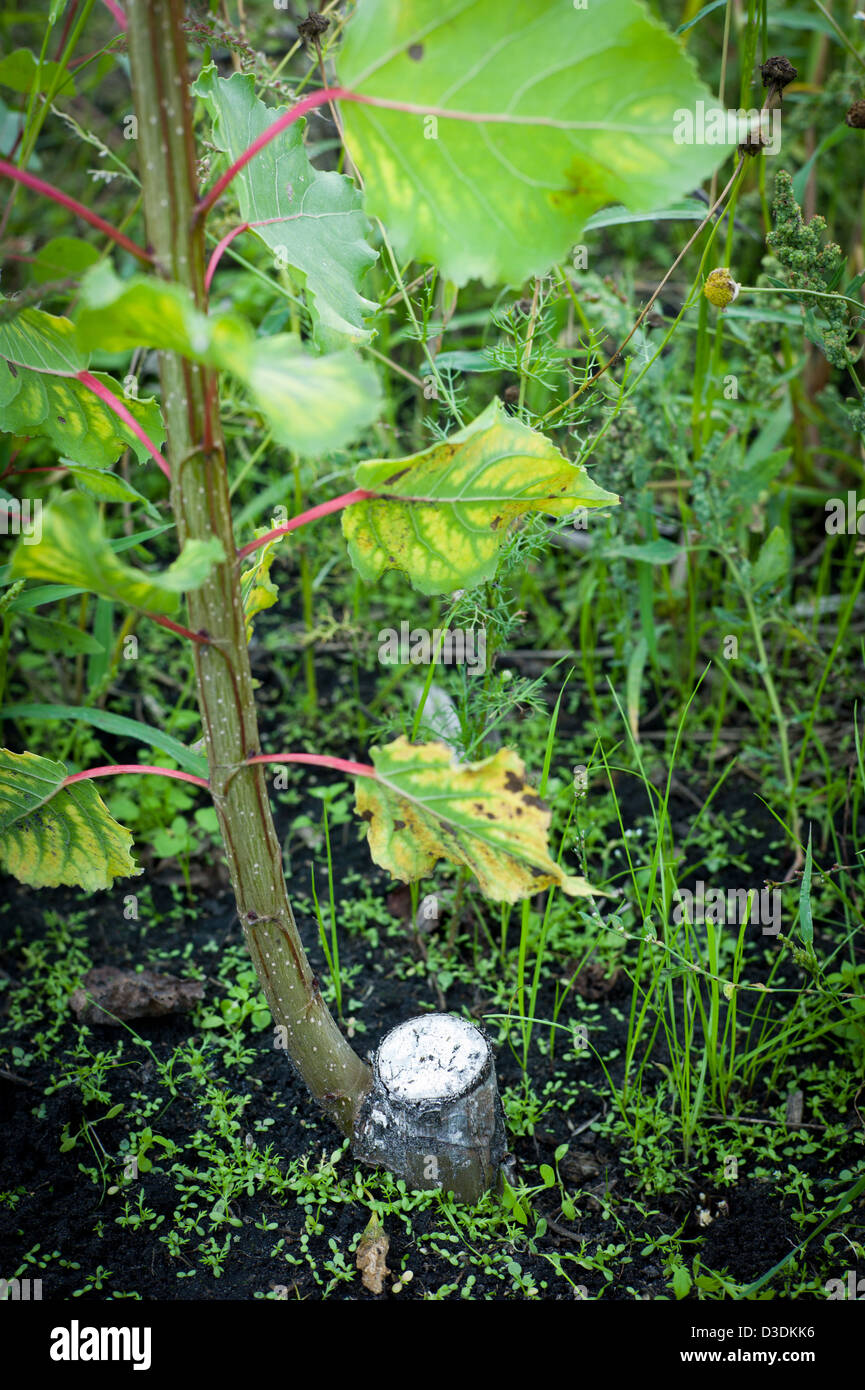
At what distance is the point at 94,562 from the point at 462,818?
387 millimetres

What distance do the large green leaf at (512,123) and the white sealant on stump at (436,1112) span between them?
85cm

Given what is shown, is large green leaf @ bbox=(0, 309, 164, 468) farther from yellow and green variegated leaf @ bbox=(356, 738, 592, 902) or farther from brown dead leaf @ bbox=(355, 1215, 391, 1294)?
brown dead leaf @ bbox=(355, 1215, 391, 1294)

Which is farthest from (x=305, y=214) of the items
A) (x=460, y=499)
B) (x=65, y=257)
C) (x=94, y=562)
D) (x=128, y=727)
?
(x=128, y=727)

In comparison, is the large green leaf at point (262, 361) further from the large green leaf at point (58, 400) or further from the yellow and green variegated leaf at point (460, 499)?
the large green leaf at point (58, 400)

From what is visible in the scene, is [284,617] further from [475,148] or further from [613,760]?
[475,148]

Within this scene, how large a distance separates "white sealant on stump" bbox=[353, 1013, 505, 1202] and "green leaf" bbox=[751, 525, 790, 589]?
965 mm

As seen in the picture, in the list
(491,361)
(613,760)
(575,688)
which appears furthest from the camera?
(575,688)

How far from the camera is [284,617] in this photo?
2.30 m

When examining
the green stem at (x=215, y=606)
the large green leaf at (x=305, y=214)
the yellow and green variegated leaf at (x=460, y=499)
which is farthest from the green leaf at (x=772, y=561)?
the green stem at (x=215, y=606)

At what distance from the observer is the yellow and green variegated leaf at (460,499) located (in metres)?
0.92

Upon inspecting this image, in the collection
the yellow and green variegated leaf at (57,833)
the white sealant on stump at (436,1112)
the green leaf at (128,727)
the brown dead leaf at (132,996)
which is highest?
the green leaf at (128,727)

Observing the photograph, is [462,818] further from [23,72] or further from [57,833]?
[23,72]
